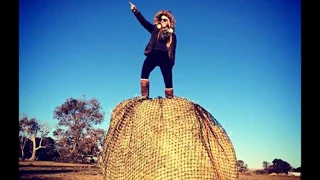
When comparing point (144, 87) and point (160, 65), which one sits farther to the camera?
point (160, 65)

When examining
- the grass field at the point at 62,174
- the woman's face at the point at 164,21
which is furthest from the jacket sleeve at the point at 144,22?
the grass field at the point at 62,174

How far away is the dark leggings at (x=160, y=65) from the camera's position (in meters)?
3.30

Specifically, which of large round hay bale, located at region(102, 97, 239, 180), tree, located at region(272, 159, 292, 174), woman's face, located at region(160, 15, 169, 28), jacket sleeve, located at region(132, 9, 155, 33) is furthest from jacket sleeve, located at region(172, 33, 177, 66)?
tree, located at region(272, 159, 292, 174)

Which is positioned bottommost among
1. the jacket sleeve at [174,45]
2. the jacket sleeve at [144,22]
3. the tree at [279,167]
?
the tree at [279,167]

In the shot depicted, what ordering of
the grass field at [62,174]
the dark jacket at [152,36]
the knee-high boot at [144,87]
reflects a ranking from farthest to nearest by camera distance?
the grass field at [62,174]
the dark jacket at [152,36]
the knee-high boot at [144,87]

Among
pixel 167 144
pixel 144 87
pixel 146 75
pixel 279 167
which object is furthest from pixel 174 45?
pixel 279 167

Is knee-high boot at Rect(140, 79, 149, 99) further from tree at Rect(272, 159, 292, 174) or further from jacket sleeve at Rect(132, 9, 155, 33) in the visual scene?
tree at Rect(272, 159, 292, 174)

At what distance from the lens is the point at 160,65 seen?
11.1 feet

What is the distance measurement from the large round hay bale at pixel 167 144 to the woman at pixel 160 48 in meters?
0.35

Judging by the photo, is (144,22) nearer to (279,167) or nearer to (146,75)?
(146,75)

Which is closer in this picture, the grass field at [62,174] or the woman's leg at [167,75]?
the woman's leg at [167,75]

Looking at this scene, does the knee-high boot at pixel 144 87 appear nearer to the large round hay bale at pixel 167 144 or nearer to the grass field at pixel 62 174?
the large round hay bale at pixel 167 144

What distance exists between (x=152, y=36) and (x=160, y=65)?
0.31 metres
